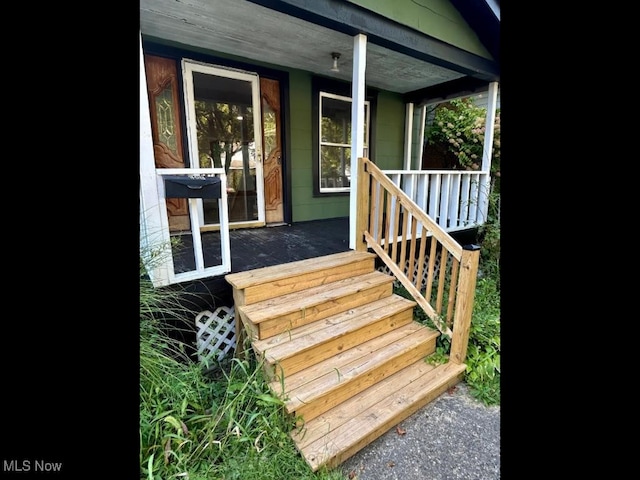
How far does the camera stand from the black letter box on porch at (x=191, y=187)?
2100 millimetres

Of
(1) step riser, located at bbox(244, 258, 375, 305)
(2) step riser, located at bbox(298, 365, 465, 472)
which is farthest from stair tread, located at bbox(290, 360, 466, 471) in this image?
(1) step riser, located at bbox(244, 258, 375, 305)

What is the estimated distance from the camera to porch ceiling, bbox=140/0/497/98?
8.48 feet

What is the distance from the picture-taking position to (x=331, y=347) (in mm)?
2203

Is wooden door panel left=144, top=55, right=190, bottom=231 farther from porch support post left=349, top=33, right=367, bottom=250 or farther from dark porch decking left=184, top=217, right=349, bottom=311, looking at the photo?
porch support post left=349, top=33, right=367, bottom=250

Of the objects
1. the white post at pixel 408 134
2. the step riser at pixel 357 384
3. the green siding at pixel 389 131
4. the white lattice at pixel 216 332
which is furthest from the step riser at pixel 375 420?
the white post at pixel 408 134

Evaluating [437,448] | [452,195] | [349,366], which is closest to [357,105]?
[452,195]

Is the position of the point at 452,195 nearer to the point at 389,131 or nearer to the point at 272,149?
the point at 389,131

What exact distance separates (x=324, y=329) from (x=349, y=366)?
0.98 ft
